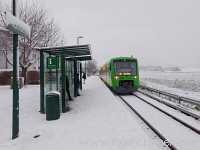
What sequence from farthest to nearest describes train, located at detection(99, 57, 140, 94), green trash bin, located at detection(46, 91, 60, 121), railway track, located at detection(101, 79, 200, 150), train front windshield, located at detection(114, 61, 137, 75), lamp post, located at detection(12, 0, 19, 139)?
train front windshield, located at detection(114, 61, 137, 75) → train, located at detection(99, 57, 140, 94) → green trash bin, located at detection(46, 91, 60, 121) → lamp post, located at detection(12, 0, 19, 139) → railway track, located at detection(101, 79, 200, 150)

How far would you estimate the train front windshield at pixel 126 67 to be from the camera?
23016 mm

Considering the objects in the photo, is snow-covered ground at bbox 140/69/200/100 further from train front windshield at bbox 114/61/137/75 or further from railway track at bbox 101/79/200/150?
railway track at bbox 101/79/200/150

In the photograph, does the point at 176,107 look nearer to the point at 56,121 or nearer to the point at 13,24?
the point at 56,121

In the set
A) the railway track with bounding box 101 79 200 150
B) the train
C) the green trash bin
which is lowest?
the railway track with bounding box 101 79 200 150

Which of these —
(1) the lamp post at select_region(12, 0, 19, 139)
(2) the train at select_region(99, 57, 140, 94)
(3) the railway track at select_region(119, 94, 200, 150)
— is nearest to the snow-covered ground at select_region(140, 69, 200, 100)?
(2) the train at select_region(99, 57, 140, 94)

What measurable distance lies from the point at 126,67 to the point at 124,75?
75cm

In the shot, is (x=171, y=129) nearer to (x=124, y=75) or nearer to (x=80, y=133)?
(x=80, y=133)

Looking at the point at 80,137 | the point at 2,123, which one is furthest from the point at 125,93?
the point at 80,137

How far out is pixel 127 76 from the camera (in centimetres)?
2280

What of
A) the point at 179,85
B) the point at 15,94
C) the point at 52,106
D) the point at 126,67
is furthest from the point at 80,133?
the point at 179,85

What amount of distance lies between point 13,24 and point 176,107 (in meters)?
8.85

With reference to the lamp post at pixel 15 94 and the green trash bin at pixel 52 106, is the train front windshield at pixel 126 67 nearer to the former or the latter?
the green trash bin at pixel 52 106

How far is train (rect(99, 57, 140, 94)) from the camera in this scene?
896 inches

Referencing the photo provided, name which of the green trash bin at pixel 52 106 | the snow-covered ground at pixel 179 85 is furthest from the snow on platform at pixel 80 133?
the snow-covered ground at pixel 179 85
